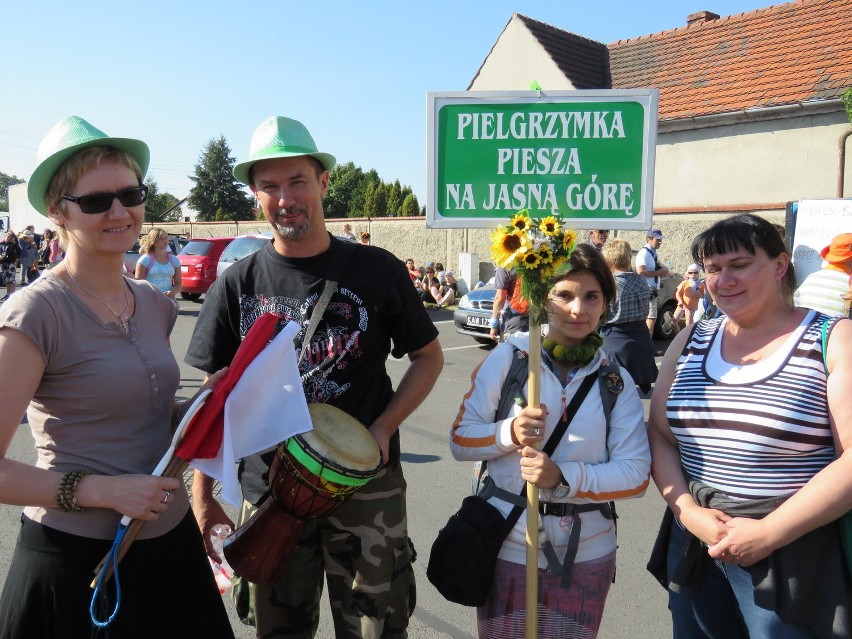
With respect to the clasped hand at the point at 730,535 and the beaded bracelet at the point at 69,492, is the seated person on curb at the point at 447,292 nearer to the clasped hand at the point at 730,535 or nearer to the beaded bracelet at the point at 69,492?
the clasped hand at the point at 730,535

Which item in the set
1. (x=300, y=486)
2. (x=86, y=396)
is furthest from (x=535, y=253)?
(x=86, y=396)

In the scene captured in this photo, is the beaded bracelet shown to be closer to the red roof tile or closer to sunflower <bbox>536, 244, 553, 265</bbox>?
sunflower <bbox>536, 244, 553, 265</bbox>

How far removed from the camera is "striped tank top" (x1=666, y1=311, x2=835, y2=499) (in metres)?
1.99

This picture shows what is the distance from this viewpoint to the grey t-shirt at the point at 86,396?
1.84 metres

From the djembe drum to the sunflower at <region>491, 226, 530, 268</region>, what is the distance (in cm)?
74

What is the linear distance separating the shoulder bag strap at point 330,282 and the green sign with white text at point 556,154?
51 centimetres

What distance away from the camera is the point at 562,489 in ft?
7.46

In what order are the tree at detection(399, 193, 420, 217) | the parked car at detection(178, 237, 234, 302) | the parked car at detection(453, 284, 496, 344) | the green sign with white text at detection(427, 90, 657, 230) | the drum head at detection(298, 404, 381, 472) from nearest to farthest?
1. the drum head at detection(298, 404, 381, 472)
2. the green sign with white text at detection(427, 90, 657, 230)
3. the parked car at detection(453, 284, 496, 344)
4. the parked car at detection(178, 237, 234, 302)
5. the tree at detection(399, 193, 420, 217)

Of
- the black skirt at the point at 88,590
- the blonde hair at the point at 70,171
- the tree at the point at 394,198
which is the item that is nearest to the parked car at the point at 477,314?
the black skirt at the point at 88,590

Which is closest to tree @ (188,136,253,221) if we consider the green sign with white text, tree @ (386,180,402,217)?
tree @ (386,180,402,217)

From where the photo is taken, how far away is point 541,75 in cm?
2270

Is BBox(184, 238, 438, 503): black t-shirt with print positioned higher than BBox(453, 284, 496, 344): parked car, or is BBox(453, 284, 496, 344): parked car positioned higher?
BBox(184, 238, 438, 503): black t-shirt with print

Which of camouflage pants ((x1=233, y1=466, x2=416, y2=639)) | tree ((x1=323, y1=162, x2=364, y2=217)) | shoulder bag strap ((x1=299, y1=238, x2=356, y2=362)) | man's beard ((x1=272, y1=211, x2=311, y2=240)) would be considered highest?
tree ((x1=323, y1=162, x2=364, y2=217))

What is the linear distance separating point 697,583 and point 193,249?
1769cm
